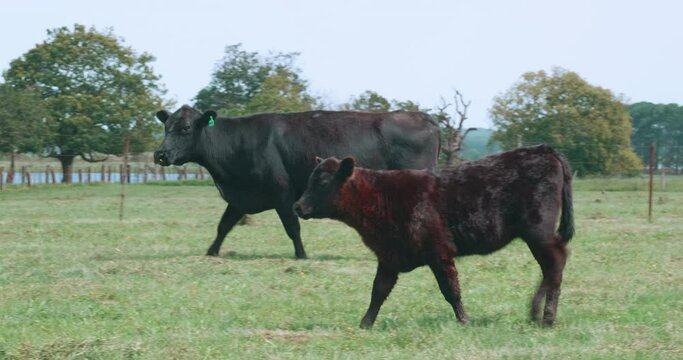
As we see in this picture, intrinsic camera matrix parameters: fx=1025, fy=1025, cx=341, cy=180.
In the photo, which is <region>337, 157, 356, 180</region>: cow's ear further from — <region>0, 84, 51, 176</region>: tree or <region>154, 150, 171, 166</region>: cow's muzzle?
<region>0, 84, 51, 176</region>: tree

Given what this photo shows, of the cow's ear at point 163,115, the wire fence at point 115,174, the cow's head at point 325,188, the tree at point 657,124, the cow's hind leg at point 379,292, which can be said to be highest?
the tree at point 657,124

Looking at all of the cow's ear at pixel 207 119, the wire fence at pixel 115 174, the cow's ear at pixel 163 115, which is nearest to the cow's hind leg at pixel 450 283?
the cow's ear at pixel 207 119

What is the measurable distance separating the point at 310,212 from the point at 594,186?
117ft

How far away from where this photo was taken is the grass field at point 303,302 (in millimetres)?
7418

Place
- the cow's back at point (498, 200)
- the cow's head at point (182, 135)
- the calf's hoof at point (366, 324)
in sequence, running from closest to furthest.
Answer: the calf's hoof at point (366, 324) → the cow's back at point (498, 200) → the cow's head at point (182, 135)

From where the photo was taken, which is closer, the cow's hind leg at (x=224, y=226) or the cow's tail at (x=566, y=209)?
the cow's tail at (x=566, y=209)

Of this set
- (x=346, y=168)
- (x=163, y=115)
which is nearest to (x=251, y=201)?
(x=163, y=115)

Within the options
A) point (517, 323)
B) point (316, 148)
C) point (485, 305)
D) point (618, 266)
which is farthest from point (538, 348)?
point (316, 148)

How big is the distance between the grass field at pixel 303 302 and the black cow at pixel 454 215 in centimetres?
44

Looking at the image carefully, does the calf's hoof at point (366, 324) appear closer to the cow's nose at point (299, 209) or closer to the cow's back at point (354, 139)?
the cow's nose at point (299, 209)

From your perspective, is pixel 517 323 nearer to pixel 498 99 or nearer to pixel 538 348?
pixel 538 348

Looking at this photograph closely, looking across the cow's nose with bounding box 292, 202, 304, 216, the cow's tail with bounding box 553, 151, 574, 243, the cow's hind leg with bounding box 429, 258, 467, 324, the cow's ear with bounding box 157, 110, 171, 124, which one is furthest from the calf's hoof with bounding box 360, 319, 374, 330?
the cow's ear with bounding box 157, 110, 171, 124

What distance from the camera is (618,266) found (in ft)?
→ 43.5

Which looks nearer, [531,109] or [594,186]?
[594,186]
